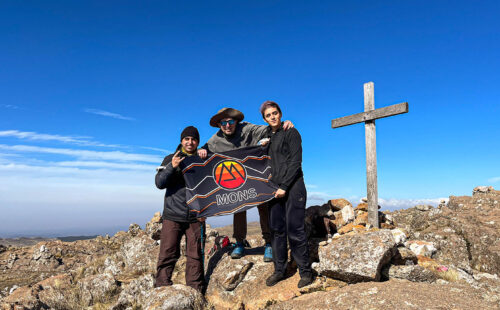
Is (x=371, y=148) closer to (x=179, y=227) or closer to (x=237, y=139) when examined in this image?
(x=237, y=139)

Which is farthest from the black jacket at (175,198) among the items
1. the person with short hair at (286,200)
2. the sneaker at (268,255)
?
the person with short hair at (286,200)

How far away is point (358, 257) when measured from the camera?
614 centimetres

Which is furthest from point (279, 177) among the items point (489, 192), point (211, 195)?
point (489, 192)

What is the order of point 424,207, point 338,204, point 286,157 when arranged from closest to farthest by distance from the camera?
point 286,157 < point 338,204 < point 424,207

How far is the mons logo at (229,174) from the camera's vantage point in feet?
24.9

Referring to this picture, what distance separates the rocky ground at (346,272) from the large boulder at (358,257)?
0.06ft

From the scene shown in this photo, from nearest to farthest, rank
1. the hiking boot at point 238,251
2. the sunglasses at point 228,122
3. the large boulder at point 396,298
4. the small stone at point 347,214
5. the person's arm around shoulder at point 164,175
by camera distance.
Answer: the large boulder at point 396,298 < the person's arm around shoulder at point 164,175 < the sunglasses at point 228,122 < the hiking boot at point 238,251 < the small stone at point 347,214

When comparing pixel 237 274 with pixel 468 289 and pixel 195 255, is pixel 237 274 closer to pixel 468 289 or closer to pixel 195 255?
pixel 195 255

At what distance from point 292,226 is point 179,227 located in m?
2.92

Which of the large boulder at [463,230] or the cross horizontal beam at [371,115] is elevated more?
the cross horizontal beam at [371,115]

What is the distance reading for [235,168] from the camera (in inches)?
302

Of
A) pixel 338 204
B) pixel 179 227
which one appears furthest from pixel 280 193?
pixel 338 204

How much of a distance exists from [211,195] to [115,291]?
175 inches

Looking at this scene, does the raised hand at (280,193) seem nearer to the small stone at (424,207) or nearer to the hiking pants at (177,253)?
the hiking pants at (177,253)
